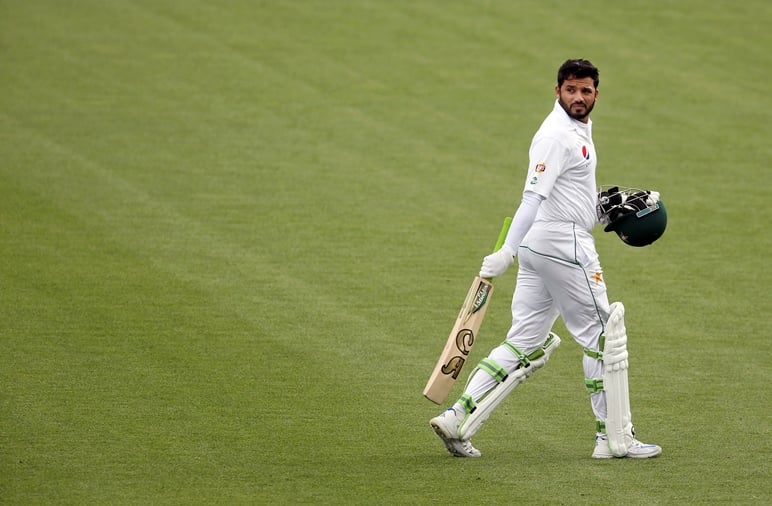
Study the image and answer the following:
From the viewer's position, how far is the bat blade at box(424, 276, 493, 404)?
6801 mm

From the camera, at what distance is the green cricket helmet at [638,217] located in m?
7.05

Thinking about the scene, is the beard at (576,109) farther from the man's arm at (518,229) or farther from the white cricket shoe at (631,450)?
the white cricket shoe at (631,450)

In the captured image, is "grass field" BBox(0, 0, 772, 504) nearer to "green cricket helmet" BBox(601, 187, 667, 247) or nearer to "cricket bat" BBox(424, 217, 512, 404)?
→ "cricket bat" BBox(424, 217, 512, 404)

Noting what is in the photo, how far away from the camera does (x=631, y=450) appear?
6.74m

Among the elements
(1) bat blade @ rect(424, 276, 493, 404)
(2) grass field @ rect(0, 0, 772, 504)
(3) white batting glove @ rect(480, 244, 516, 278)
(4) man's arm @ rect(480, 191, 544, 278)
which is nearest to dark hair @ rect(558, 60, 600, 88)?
(4) man's arm @ rect(480, 191, 544, 278)

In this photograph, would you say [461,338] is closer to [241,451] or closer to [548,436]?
[548,436]

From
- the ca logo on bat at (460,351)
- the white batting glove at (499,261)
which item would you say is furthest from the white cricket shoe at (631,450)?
the white batting glove at (499,261)

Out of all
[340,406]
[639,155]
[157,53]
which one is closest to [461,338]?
[340,406]

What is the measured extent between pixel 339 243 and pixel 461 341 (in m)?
4.53

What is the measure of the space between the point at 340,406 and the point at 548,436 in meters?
1.28

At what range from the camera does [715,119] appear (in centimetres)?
1491

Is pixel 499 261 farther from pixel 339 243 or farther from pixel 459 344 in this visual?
pixel 339 243

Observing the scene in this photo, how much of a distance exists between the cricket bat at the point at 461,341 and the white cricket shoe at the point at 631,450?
858 mm

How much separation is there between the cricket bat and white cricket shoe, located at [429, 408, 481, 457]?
10 centimetres
